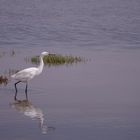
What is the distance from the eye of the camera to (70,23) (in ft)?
150

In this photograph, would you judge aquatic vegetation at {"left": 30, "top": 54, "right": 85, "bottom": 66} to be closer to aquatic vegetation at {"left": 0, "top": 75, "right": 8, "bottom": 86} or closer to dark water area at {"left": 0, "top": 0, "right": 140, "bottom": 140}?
dark water area at {"left": 0, "top": 0, "right": 140, "bottom": 140}

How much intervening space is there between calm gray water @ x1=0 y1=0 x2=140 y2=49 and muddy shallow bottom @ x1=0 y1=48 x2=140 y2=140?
9425 mm

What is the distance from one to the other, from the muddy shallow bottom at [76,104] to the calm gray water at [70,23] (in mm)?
9425

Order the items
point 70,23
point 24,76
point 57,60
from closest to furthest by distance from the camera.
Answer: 1. point 24,76
2. point 57,60
3. point 70,23

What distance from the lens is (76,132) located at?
46.2 ft

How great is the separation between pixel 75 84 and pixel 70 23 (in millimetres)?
26065

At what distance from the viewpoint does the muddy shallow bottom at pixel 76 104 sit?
14.1m

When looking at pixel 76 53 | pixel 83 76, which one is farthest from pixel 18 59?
pixel 83 76

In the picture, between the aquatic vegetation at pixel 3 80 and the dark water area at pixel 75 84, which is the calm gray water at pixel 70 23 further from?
the aquatic vegetation at pixel 3 80

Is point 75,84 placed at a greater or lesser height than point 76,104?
greater

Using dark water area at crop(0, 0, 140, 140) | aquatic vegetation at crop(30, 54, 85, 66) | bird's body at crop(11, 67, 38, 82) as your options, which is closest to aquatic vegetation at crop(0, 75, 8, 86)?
dark water area at crop(0, 0, 140, 140)

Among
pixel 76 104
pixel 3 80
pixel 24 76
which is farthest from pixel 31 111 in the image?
pixel 3 80

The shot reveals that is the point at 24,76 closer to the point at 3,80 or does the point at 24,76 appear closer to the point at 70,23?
the point at 3,80

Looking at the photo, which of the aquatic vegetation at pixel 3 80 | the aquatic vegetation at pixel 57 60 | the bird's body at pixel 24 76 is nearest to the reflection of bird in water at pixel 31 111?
the bird's body at pixel 24 76
